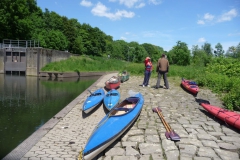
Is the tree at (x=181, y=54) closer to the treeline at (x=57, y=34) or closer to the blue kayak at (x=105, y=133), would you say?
the treeline at (x=57, y=34)

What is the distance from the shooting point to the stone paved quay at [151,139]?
13.8 ft

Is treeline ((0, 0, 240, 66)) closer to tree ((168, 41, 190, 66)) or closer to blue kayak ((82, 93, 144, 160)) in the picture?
tree ((168, 41, 190, 66))

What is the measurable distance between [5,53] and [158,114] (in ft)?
87.7

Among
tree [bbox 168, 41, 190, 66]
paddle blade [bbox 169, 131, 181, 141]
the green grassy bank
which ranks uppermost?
tree [bbox 168, 41, 190, 66]

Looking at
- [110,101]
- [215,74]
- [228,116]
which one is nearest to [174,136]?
[228,116]

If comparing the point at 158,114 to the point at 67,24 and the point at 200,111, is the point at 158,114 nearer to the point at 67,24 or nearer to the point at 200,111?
the point at 200,111

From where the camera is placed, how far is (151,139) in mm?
4930

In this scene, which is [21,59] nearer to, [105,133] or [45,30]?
[45,30]

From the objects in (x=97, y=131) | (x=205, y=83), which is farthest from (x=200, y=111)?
(x=205, y=83)

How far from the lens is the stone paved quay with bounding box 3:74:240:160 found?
4203 millimetres

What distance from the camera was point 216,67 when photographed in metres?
17.2

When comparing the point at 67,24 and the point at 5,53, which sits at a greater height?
the point at 67,24

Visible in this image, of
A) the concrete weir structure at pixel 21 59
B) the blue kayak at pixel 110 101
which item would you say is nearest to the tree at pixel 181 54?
the concrete weir structure at pixel 21 59

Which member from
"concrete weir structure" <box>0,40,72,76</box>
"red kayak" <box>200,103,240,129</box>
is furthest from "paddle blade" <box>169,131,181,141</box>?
"concrete weir structure" <box>0,40,72,76</box>
